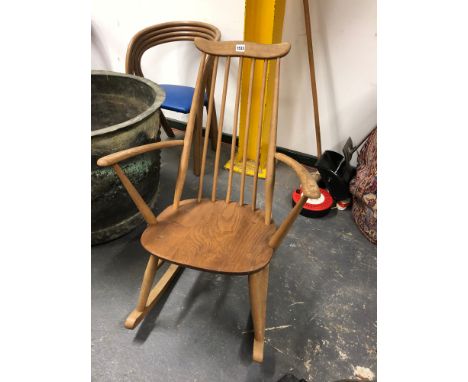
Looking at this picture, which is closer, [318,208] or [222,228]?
[222,228]

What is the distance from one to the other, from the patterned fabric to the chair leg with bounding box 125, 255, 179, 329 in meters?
1.04

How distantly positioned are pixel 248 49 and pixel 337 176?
0.96m

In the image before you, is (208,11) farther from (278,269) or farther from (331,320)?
(331,320)

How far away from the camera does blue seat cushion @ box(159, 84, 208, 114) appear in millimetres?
1936

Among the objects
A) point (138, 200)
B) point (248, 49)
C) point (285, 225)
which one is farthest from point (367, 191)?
point (138, 200)

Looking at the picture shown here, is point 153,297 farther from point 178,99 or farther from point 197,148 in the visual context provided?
point 178,99

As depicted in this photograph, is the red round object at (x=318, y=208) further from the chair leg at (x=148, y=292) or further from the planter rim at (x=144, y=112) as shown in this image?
the planter rim at (x=144, y=112)

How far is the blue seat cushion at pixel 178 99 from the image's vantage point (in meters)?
1.94

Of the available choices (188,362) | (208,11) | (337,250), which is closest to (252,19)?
(208,11)

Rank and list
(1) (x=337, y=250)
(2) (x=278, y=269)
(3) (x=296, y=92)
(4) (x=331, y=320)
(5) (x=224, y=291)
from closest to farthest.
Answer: (4) (x=331, y=320), (5) (x=224, y=291), (2) (x=278, y=269), (1) (x=337, y=250), (3) (x=296, y=92)

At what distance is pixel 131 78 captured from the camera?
176 centimetres

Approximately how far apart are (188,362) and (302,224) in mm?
957

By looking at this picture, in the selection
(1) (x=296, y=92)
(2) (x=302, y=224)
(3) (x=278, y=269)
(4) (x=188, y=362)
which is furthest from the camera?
(1) (x=296, y=92)

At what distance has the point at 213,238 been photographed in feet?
3.67
